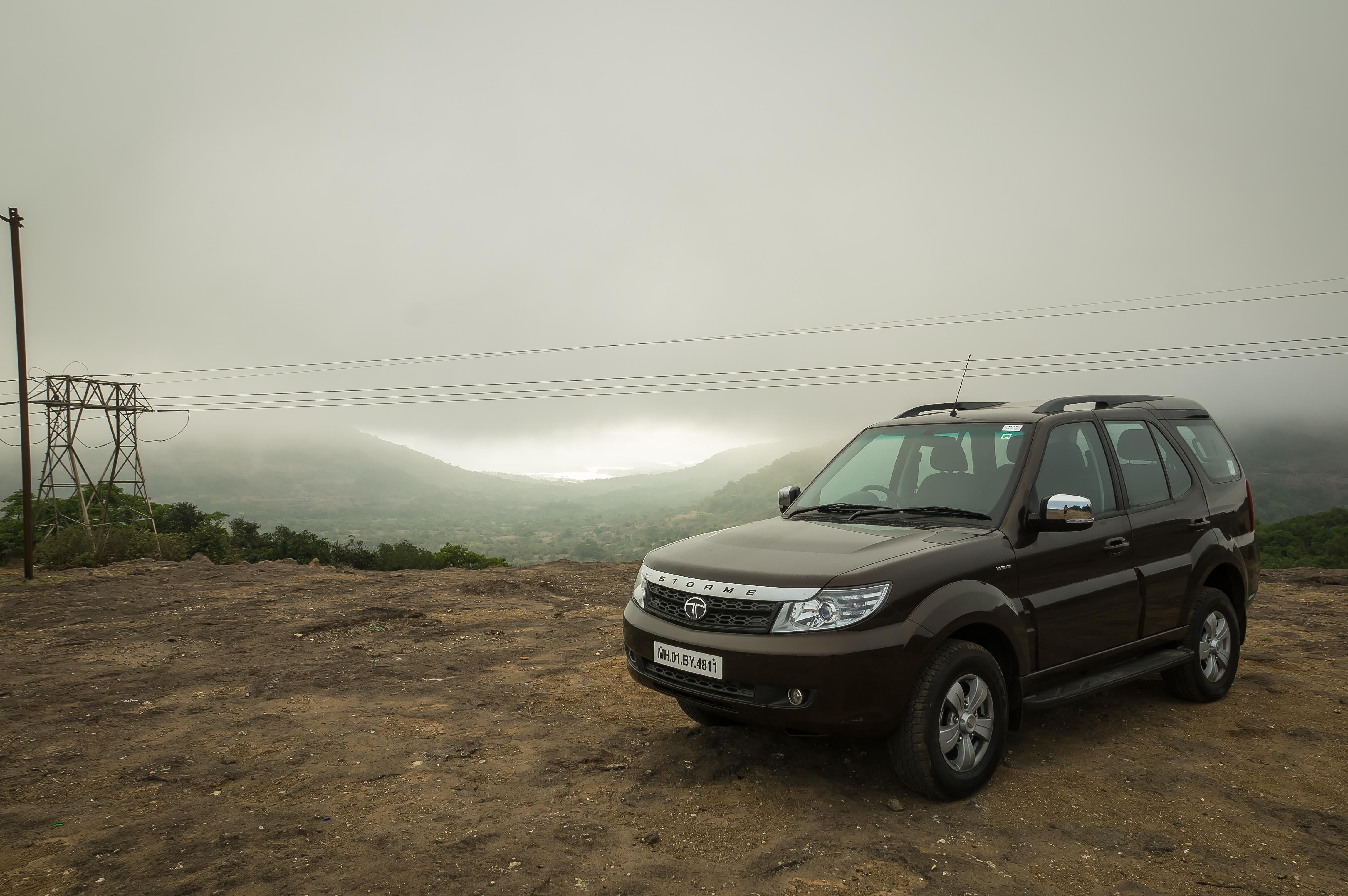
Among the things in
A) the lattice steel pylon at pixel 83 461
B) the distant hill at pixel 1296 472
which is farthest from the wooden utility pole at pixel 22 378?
the distant hill at pixel 1296 472

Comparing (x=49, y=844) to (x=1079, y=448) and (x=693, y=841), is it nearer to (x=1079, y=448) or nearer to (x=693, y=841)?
(x=693, y=841)

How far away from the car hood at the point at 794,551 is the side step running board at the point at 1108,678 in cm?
98

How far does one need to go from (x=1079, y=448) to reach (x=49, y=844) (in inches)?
236

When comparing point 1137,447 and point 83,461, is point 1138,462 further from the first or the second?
point 83,461

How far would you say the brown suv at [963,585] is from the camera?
144 inches

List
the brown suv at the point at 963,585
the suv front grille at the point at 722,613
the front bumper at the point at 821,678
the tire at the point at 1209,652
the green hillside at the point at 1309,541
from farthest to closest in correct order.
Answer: the green hillside at the point at 1309,541 → the tire at the point at 1209,652 → the suv front grille at the point at 722,613 → the brown suv at the point at 963,585 → the front bumper at the point at 821,678

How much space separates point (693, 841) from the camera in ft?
11.7

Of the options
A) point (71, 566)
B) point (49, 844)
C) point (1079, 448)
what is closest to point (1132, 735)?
point (1079, 448)

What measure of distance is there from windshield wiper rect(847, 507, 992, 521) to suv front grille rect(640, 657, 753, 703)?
1507mm

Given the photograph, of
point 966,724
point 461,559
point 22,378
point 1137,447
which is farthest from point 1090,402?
point 461,559

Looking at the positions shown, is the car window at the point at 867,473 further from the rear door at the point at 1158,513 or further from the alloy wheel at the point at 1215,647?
the alloy wheel at the point at 1215,647

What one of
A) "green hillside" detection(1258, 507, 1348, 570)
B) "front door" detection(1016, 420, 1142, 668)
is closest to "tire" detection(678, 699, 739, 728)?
"front door" detection(1016, 420, 1142, 668)

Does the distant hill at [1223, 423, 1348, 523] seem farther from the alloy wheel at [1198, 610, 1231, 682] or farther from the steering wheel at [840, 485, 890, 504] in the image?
the steering wheel at [840, 485, 890, 504]

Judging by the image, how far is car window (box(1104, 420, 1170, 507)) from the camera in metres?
5.08
